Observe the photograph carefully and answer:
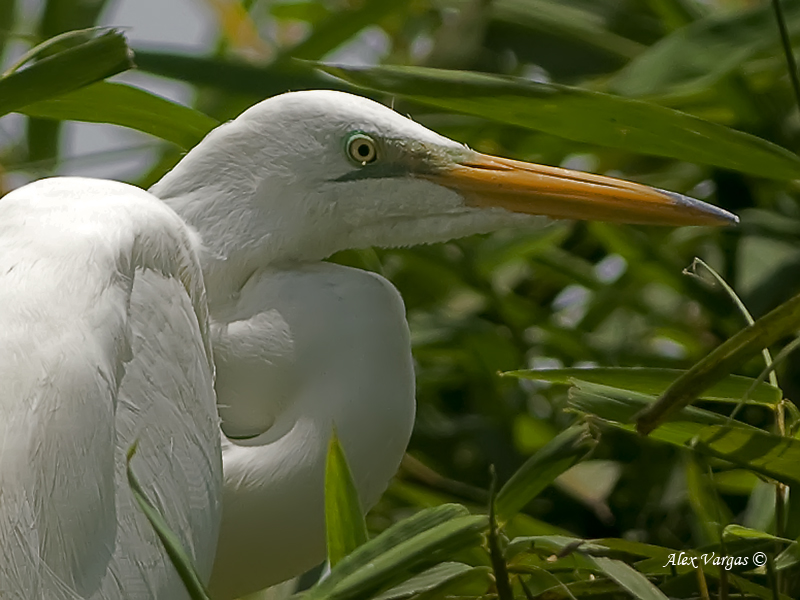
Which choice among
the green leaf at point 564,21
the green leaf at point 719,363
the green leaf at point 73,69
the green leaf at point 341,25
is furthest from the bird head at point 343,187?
the green leaf at point 564,21

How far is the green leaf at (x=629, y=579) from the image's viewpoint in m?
0.96

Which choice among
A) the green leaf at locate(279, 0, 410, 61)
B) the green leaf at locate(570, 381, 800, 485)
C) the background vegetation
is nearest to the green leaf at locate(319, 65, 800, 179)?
the background vegetation

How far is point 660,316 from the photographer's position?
1.90m

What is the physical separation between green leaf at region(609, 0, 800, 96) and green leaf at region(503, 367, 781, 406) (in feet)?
1.70

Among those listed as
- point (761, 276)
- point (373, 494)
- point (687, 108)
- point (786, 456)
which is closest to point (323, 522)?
point (373, 494)

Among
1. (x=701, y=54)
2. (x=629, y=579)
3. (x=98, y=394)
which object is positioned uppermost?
(x=701, y=54)

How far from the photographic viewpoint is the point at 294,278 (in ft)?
3.98

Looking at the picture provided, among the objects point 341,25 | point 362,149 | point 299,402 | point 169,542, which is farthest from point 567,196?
point 341,25

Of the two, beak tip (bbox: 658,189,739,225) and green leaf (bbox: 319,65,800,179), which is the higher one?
green leaf (bbox: 319,65,800,179)

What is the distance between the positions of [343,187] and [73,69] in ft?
0.87

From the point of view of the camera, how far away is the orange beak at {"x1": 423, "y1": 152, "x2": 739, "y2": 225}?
1.20 meters

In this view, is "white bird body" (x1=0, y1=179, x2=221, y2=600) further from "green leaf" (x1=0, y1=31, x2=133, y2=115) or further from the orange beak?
the orange beak

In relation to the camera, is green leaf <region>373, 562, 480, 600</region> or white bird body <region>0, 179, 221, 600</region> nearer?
white bird body <region>0, 179, 221, 600</region>

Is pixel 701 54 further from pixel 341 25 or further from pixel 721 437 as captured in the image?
pixel 721 437
